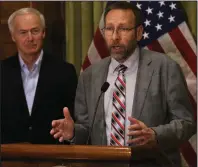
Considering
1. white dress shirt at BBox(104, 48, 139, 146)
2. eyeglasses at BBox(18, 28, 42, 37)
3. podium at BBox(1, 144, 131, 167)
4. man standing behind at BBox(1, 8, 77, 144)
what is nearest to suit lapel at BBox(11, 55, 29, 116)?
man standing behind at BBox(1, 8, 77, 144)

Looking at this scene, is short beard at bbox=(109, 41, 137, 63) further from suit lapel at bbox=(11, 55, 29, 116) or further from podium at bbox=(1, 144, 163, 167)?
podium at bbox=(1, 144, 163, 167)

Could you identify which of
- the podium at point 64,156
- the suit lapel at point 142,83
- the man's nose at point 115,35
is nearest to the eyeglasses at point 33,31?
the man's nose at point 115,35

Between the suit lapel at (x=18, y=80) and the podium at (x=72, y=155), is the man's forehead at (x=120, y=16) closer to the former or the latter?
the suit lapel at (x=18, y=80)

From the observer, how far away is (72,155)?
61.4 inches

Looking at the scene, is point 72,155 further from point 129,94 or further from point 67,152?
point 129,94

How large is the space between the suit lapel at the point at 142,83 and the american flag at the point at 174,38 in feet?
2.12

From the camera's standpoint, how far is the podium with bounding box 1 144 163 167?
1530 mm

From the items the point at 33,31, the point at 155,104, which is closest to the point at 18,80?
the point at 33,31

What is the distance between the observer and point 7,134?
8.30 feet

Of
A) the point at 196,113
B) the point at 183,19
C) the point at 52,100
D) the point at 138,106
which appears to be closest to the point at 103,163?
the point at 138,106

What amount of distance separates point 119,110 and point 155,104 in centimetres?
16

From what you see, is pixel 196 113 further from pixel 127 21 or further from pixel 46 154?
pixel 46 154

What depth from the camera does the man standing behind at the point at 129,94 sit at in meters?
2.12

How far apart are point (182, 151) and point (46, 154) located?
4.70 ft
